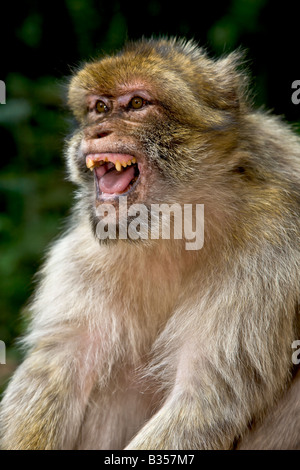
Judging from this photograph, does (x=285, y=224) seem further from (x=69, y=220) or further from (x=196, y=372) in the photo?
(x=69, y=220)

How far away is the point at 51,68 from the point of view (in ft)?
24.5

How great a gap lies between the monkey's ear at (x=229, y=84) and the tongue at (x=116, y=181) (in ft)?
2.01

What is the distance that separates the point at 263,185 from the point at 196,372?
3.48 feet

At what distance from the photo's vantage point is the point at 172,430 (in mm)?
3559

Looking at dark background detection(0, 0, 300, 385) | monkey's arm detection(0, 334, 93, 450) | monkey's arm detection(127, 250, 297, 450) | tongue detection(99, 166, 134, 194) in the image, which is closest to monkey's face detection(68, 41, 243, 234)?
tongue detection(99, 166, 134, 194)

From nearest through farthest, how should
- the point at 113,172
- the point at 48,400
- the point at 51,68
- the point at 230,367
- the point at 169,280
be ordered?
the point at 230,367, the point at 113,172, the point at 169,280, the point at 48,400, the point at 51,68

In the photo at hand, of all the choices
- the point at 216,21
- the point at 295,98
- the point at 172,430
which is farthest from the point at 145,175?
the point at 216,21

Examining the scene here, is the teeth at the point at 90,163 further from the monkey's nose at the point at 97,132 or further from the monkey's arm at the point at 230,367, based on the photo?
the monkey's arm at the point at 230,367

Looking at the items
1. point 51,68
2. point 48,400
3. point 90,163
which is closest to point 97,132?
point 90,163

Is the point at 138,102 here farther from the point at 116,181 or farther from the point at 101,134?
the point at 116,181

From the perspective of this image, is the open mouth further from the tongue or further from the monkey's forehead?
the monkey's forehead

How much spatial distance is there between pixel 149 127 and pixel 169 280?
87 centimetres

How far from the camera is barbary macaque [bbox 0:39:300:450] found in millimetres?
3639

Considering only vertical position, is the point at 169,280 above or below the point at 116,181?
below
